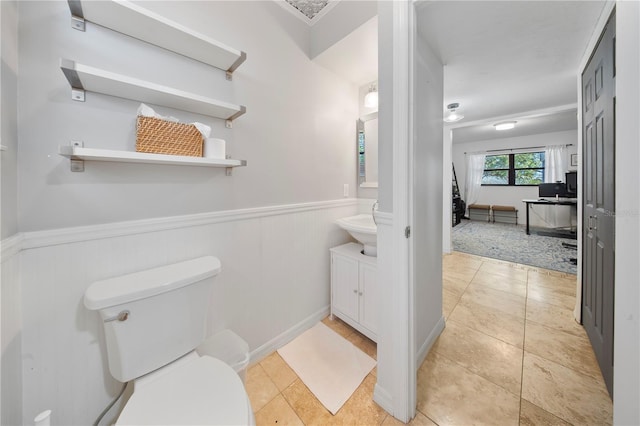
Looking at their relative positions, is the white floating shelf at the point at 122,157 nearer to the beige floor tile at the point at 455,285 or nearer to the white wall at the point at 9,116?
the white wall at the point at 9,116

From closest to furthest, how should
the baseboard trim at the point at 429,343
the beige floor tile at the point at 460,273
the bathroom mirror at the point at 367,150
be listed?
1. the baseboard trim at the point at 429,343
2. the bathroom mirror at the point at 367,150
3. the beige floor tile at the point at 460,273

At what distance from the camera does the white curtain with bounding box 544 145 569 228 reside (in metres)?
5.25

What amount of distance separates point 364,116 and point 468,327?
208cm

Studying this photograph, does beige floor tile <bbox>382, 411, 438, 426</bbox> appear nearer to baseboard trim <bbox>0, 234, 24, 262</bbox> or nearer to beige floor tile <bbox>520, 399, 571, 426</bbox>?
beige floor tile <bbox>520, 399, 571, 426</bbox>

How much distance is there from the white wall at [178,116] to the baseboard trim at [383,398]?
1281 mm

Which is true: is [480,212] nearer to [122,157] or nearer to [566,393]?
[566,393]

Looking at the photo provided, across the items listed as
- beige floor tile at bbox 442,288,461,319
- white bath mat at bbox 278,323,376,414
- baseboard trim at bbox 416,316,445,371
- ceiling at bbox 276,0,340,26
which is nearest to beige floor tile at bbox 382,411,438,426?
white bath mat at bbox 278,323,376,414

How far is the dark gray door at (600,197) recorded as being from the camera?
1218 mm

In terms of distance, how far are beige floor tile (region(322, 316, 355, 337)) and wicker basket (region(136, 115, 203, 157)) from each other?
1616 millimetres

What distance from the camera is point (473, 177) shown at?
673 centimetres

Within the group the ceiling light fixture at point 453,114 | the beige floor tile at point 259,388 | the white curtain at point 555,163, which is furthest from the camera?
the white curtain at point 555,163

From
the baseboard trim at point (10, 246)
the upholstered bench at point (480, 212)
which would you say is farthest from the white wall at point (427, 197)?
the upholstered bench at point (480, 212)

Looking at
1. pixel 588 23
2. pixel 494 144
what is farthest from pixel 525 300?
pixel 494 144

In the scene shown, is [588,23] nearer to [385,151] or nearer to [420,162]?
[420,162]
